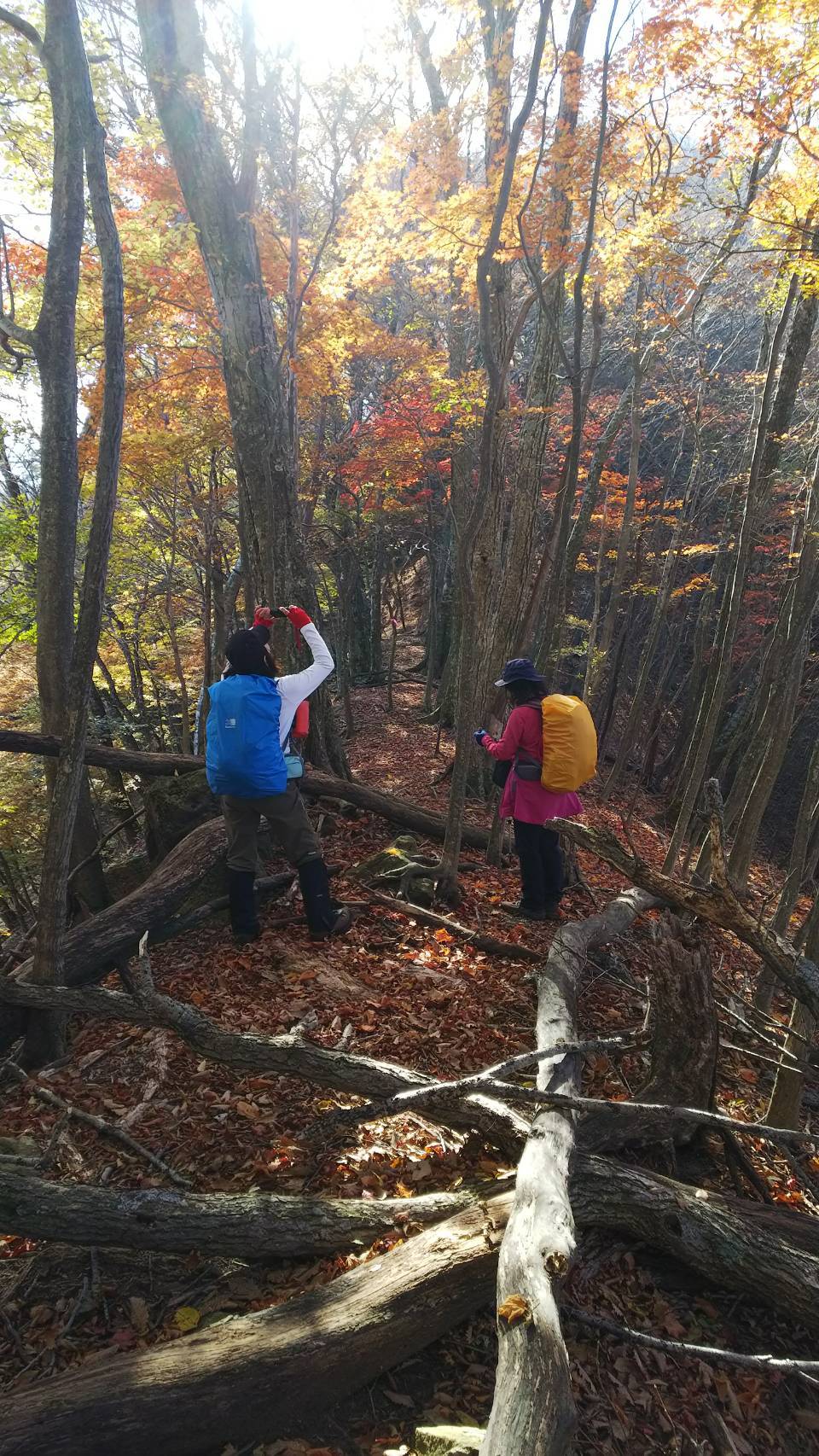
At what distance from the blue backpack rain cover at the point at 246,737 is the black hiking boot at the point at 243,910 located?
31.6 inches

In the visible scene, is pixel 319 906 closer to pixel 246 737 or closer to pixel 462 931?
pixel 462 931

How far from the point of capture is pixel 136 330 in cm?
895

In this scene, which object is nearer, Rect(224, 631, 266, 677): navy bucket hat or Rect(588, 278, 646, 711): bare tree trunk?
Rect(224, 631, 266, 677): navy bucket hat

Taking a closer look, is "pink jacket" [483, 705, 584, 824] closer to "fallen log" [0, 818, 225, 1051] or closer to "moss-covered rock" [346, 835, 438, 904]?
"moss-covered rock" [346, 835, 438, 904]

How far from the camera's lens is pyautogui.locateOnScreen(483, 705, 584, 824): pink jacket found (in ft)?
17.1

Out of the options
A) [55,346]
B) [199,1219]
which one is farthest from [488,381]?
[199,1219]

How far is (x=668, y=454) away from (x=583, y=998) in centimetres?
2092

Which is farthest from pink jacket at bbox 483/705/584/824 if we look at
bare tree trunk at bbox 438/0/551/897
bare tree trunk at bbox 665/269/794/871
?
bare tree trunk at bbox 665/269/794/871

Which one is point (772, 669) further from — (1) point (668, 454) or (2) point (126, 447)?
(1) point (668, 454)

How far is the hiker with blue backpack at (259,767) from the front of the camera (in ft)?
14.6

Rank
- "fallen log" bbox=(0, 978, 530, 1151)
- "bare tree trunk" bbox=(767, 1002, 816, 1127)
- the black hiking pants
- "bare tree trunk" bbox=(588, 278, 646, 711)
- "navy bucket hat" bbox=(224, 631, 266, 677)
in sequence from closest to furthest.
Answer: "fallen log" bbox=(0, 978, 530, 1151), "bare tree trunk" bbox=(767, 1002, 816, 1127), "navy bucket hat" bbox=(224, 631, 266, 677), the black hiking pants, "bare tree trunk" bbox=(588, 278, 646, 711)

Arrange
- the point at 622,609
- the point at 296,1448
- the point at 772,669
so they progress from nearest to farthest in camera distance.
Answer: the point at 296,1448 → the point at 772,669 → the point at 622,609

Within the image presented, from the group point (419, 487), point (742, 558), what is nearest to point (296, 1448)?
point (742, 558)

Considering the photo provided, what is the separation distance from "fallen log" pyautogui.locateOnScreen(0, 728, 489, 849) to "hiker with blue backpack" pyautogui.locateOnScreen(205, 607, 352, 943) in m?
1.86
